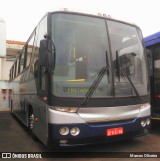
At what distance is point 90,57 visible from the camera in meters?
5.41

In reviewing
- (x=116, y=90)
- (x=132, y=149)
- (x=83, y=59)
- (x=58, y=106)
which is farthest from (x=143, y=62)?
(x=58, y=106)

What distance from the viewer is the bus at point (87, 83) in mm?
4977

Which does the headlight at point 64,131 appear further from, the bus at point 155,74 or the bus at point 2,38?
the bus at point 155,74

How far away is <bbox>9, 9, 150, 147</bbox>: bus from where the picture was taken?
196 inches

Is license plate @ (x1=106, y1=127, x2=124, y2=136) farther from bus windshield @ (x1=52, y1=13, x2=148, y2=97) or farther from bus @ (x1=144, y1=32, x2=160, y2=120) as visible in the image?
bus @ (x1=144, y1=32, x2=160, y2=120)

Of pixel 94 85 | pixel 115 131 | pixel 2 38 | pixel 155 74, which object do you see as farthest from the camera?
pixel 155 74

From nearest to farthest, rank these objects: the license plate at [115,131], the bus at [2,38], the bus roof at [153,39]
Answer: the license plate at [115,131] < the bus at [2,38] < the bus roof at [153,39]

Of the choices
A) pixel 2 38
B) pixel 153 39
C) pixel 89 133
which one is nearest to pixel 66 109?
pixel 89 133

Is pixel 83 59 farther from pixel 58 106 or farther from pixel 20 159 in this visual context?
pixel 20 159

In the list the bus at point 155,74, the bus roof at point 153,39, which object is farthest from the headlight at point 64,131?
the bus roof at point 153,39

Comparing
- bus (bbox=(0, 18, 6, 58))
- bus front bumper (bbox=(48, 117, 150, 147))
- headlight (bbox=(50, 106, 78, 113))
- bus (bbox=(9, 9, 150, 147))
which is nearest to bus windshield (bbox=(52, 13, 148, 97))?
bus (bbox=(9, 9, 150, 147))

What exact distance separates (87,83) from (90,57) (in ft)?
1.93

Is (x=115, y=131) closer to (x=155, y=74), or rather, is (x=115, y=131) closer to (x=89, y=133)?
(x=89, y=133)

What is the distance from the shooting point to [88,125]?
16.5ft
